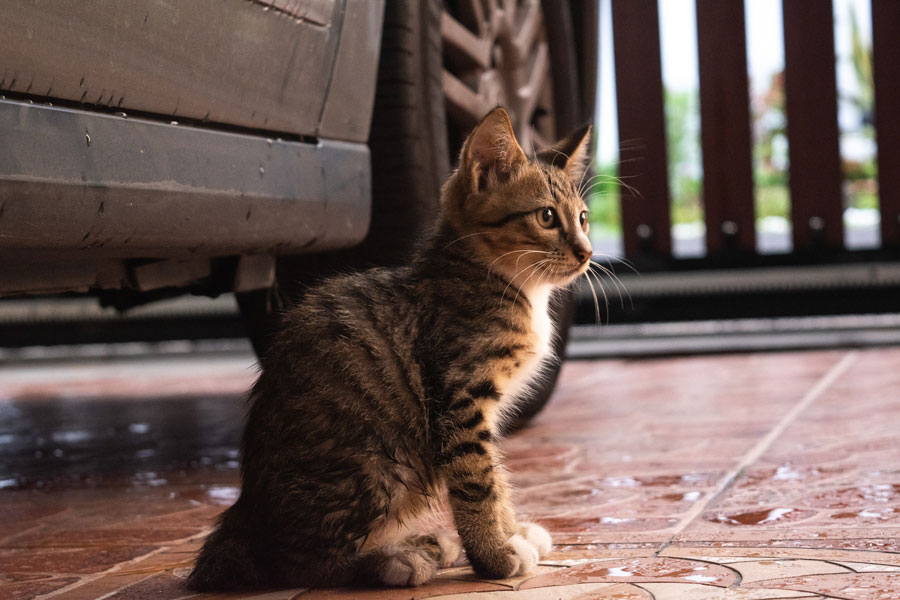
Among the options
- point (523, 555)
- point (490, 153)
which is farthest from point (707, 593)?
point (490, 153)

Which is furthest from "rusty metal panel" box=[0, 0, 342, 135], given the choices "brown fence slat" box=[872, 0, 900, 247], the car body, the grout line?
"brown fence slat" box=[872, 0, 900, 247]

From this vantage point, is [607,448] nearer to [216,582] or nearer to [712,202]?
[216,582]

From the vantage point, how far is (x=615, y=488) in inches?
90.3

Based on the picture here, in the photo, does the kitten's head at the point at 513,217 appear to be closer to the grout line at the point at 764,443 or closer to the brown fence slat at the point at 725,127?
the grout line at the point at 764,443

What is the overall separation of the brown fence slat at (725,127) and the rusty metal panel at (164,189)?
3.24 metres

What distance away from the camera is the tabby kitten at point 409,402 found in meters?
1.67

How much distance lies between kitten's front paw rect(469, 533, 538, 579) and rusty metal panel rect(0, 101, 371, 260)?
89 centimetres

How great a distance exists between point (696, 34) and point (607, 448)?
10.5ft

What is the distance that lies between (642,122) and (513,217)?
3711 mm

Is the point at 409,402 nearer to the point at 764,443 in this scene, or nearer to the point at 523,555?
the point at 523,555

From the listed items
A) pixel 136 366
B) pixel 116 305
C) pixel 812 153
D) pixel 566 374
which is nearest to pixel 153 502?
pixel 116 305

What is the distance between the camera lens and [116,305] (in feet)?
9.77

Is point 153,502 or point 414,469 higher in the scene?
point 414,469

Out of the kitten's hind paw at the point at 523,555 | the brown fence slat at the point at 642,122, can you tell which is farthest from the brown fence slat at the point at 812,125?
the kitten's hind paw at the point at 523,555
